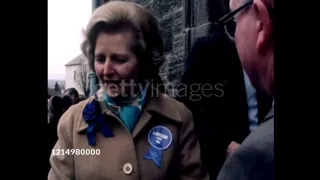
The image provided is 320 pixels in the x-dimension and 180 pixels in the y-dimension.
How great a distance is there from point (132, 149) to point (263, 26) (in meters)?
0.73

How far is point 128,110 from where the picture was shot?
5.21 feet

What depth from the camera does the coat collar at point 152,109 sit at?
5.20ft

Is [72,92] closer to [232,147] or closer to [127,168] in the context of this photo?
[127,168]

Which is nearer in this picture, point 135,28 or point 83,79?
point 135,28

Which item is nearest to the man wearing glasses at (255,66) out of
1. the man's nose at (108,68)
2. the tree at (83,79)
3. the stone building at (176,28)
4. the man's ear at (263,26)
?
the man's ear at (263,26)

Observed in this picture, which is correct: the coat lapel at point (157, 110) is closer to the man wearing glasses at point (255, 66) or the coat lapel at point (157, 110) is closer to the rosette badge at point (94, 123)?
the rosette badge at point (94, 123)

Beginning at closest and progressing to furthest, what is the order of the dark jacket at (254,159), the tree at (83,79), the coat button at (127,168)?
the dark jacket at (254,159)
the coat button at (127,168)
the tree at (83,79)

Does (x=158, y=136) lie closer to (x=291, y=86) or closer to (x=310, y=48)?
(x=291, y=86)

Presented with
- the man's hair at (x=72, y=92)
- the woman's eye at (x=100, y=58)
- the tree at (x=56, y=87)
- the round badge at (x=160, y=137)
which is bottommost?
the round badge at (x=160, y=137)

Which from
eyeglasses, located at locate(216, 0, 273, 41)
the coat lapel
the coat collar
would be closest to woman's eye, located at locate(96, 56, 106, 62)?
the coat collar

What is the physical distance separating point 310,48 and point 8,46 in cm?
139

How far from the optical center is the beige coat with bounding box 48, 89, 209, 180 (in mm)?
1550

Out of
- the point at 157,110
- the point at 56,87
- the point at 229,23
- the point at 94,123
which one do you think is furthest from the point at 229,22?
the point at 56,87

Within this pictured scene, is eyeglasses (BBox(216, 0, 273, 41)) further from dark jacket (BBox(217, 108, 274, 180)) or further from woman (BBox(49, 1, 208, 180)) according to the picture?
dark jacket (BBox(217, 108, 274, 180))
